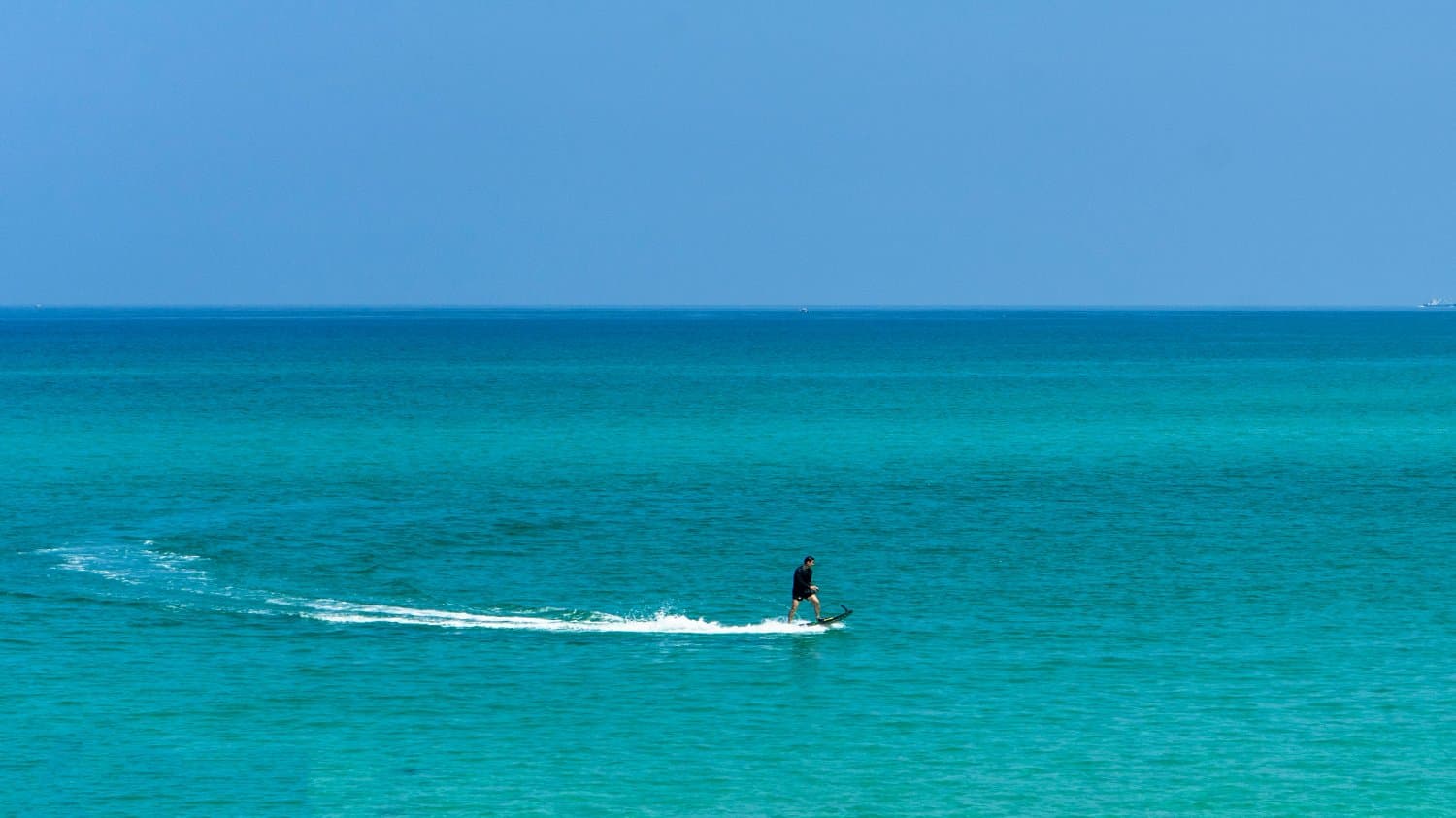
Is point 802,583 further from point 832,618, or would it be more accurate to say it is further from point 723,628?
point 723,628

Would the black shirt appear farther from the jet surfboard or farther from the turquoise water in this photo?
the turquoise water

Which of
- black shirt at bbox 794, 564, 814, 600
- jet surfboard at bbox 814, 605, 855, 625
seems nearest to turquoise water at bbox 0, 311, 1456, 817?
jet surfboard at bbox 814, 605, 855, 625

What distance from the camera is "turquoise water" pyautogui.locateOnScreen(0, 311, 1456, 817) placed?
29.0 meters

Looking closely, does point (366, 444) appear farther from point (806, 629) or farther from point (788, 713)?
point (788, 713)

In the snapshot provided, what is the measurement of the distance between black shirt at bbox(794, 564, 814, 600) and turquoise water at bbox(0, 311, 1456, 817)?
84 cm

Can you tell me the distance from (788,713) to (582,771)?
16.2 feet

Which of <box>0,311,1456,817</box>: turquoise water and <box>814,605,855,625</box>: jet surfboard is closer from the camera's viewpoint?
<box>0,311,1456,817</box>: turquoise water

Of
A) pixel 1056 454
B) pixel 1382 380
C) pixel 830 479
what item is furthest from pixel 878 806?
pixel 1382 380

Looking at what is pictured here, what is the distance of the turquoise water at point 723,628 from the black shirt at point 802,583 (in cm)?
84

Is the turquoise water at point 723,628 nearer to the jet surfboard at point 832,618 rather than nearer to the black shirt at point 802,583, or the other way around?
the jet surfboard at point 832,618

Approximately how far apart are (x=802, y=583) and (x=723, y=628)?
2000 millimetres

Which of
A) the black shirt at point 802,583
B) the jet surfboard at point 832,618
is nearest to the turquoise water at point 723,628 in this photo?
the jet surfboard at point 832,618

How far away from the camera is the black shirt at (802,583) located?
132 ft

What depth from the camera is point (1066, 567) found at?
48.2m
